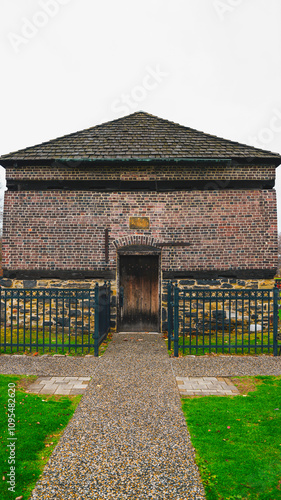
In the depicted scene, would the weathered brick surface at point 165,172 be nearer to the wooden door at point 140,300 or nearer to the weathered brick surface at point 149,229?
the weathered brick surface at point 149,229

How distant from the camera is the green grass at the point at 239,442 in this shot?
2.93 metres

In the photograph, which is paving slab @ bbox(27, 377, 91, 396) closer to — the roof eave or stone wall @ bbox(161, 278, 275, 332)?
stone wall @ bbox(161, 278, 275, 332)

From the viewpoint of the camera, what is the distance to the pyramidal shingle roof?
374 inches

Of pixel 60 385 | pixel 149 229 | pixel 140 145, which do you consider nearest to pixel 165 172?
pixel 140 145

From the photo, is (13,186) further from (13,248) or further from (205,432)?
(205,432)

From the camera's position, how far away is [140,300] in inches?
390

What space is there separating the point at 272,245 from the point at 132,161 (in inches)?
193

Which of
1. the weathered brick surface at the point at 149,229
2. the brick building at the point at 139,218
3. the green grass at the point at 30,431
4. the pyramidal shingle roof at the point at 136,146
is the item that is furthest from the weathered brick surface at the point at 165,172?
the green grass at the point at 30,431

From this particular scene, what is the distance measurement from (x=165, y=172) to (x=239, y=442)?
753 centimetres

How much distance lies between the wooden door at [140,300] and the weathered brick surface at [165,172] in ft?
8.44

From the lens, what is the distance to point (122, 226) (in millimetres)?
Answer: 9617

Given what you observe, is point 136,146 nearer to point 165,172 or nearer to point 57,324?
point 165,172

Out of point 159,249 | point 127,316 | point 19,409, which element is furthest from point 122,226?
point 19,409

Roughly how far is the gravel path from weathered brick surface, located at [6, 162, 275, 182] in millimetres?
5970
